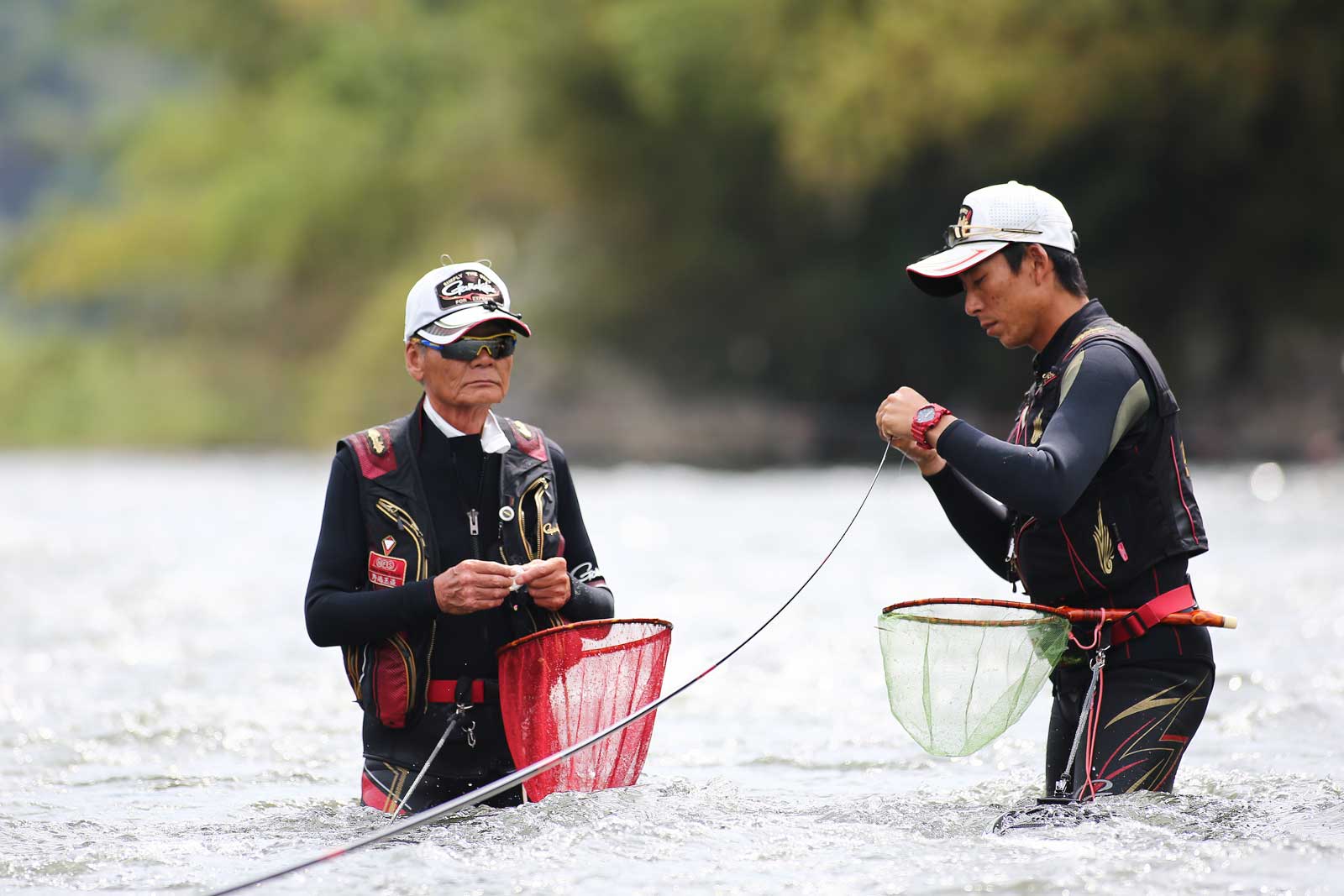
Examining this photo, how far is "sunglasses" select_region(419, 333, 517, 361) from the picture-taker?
173 inches

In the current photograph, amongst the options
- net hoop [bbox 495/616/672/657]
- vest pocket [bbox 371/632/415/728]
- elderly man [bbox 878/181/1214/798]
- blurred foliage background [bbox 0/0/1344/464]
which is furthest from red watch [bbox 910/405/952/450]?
blurred foliage background [bbox 0/0/1344/464]

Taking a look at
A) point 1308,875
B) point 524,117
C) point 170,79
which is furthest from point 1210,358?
point 170,79

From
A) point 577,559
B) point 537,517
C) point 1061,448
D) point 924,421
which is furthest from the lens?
point 577,559

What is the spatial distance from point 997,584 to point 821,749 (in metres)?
4.82

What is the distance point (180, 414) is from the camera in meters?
42.5

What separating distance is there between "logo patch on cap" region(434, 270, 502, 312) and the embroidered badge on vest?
63cm

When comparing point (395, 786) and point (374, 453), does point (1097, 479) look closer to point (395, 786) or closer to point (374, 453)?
point (374, 453)

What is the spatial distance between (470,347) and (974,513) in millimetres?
1328

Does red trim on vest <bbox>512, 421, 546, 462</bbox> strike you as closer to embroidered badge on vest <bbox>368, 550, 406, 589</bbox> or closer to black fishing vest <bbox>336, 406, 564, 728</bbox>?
black fishing vest <bbox>336, 406, 564, 728</bbox>

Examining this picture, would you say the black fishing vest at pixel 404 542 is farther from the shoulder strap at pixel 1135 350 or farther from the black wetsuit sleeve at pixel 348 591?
the shoulder strap at pixel 1135 350

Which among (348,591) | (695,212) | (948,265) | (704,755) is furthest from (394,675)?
(695,212)

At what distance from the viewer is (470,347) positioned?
4.40 m

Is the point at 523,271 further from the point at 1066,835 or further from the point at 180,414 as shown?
the point at 1066,835

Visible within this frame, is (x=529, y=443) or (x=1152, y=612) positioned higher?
(x=529, y=443)
